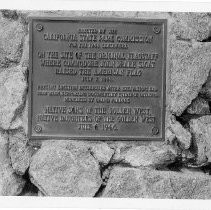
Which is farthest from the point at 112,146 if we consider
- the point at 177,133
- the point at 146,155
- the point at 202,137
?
the point at 202,137

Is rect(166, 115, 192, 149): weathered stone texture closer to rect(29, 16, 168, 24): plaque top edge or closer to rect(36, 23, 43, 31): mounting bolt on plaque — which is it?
rect(29, 16, 168, 24): plaque top edge

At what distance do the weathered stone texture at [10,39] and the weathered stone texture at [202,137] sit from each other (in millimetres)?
1438

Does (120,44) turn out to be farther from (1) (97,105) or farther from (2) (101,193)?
(2) (101,193)

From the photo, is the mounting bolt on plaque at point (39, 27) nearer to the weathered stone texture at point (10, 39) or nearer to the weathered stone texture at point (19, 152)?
the weathered stone texture at point (10, 39)

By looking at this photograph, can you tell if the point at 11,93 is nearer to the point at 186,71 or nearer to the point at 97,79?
the point at 97,79

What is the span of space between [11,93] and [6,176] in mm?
628

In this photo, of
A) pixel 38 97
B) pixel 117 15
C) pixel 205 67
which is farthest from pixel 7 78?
pixel 205 67

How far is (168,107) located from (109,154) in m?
0.57

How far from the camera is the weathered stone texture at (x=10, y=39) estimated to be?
4102 millimetres

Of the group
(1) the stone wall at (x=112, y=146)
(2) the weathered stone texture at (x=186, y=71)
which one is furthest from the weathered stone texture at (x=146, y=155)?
(2) the weathered stone texture at (x=186, y=71)

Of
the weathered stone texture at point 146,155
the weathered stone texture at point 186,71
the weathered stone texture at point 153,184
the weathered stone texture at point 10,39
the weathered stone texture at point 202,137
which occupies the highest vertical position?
the weathered stone texture at point 10,39

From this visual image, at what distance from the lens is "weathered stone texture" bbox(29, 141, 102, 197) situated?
13.4ft

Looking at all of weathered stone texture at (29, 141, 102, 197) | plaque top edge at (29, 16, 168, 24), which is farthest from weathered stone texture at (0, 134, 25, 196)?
plaque top edge at (29, 16, 168, 24)

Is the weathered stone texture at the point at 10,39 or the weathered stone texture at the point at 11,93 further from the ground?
the weathered stone texture at the point at 10,39
